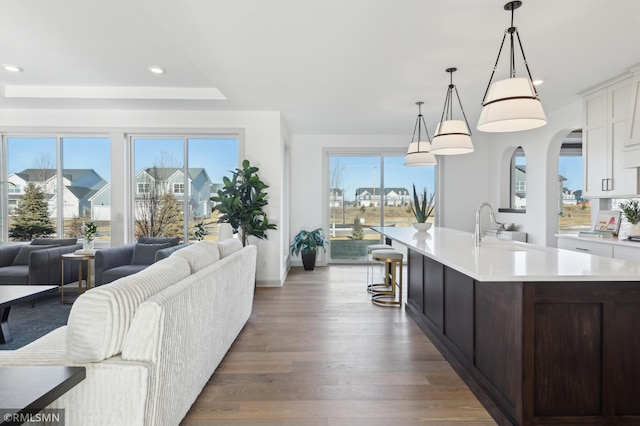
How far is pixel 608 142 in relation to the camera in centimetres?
392

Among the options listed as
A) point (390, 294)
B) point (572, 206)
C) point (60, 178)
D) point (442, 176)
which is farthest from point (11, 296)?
point (572, 206)

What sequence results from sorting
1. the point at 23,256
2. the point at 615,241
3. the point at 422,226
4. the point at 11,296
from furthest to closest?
the point at 23,256, the point at 422,226, the point at 615,241, the point at 11,296

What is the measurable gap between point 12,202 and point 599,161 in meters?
8.25

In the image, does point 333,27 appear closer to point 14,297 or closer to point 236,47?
point 236,47

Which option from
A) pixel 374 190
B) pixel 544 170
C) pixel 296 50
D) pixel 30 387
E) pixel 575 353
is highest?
pixel 296 50

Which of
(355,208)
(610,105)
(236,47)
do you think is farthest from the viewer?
(355,208)

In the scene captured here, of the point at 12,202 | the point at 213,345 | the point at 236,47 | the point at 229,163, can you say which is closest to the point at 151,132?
the point at 229,163

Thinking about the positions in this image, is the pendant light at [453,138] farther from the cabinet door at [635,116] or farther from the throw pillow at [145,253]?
the throw pillow at [145,253]

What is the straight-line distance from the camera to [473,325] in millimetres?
2307

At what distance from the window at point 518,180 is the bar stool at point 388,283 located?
3.11 m

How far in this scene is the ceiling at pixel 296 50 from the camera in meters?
2.47

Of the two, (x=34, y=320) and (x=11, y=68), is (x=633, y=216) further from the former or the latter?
(x=11, y=68)

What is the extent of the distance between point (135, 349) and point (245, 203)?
3.51 metres

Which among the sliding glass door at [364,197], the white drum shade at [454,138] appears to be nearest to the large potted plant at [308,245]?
the sliding glass door at [364,197]
